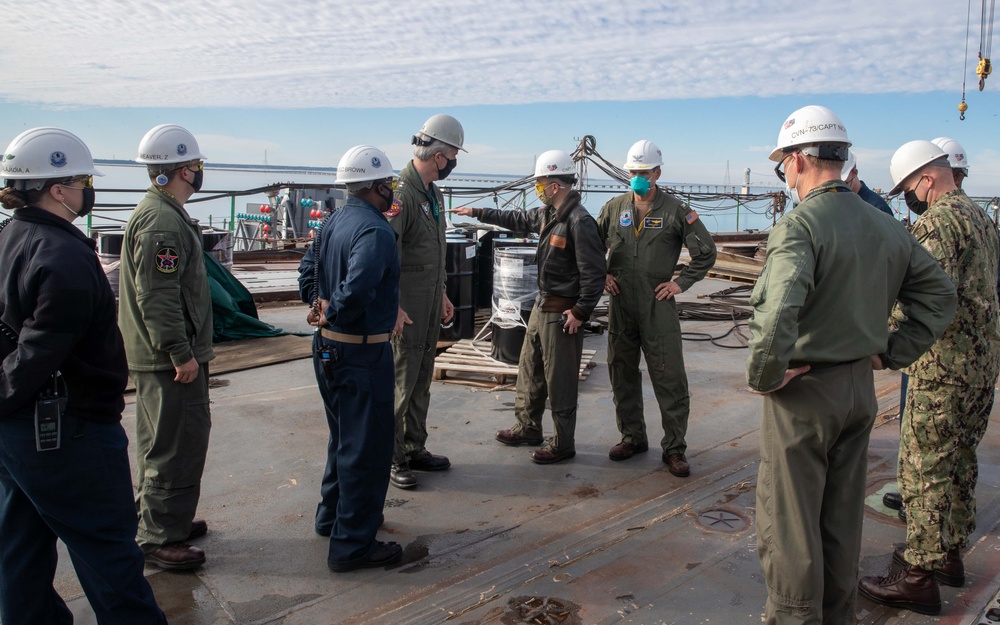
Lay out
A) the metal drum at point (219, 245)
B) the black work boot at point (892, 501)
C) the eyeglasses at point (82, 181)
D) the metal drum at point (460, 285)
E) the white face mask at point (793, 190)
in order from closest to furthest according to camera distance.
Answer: the eyeglasses at point (82, 181), the white face mask at point (793, 190), the black work boot at point (892, 501), the metal drum at point (460, 285), the metal drum at point (219, 245)

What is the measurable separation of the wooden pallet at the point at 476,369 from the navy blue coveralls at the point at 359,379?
10.2ft

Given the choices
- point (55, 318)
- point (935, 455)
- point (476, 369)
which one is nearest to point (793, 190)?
point (935, 455)

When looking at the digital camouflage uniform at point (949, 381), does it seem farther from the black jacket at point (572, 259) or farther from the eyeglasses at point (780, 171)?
the black jacket at point (572, 259)

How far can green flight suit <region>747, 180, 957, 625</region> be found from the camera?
254 cm

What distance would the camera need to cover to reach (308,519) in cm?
407

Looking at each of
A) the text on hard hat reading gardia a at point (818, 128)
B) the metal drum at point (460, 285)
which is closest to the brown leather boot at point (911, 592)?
the text on hard hat reading gardia a at point (818, 128)

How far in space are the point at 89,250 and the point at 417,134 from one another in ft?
7.83

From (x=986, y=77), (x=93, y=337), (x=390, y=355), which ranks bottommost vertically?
(x=390, y=355)

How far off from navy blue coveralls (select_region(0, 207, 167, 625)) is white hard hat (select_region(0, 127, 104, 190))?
14 cm

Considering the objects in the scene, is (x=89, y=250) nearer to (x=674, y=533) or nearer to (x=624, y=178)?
(x=674, y=533)

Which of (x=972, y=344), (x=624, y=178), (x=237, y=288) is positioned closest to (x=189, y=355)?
(x=972, y=344)

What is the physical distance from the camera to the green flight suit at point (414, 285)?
Answer: 4.55m

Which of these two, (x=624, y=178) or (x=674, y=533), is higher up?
(x=624, y=178)

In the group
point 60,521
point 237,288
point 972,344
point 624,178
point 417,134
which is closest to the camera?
point 60,521
